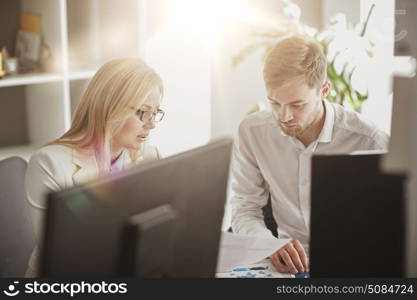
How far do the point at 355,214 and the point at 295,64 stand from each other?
97 cm

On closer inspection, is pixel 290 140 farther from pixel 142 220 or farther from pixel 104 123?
pixel 142 220

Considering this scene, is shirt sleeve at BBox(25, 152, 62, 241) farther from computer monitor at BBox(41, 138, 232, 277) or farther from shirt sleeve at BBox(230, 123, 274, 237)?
computer monitor at BBox(41, 138, 232, 277)

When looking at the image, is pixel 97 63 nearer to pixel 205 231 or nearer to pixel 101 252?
pixel 205 231

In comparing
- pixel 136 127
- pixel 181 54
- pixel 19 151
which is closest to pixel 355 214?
pixel 136 127

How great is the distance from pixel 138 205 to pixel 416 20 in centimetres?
47

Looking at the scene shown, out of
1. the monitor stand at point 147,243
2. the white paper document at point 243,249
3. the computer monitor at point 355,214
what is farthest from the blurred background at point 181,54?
the monitor stand at point 147,243

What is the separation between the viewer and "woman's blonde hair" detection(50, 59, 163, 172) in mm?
1922

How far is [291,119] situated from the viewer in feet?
6.84

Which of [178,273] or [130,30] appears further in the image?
[130,30]

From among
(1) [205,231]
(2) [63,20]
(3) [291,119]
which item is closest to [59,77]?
(2) [63,20]

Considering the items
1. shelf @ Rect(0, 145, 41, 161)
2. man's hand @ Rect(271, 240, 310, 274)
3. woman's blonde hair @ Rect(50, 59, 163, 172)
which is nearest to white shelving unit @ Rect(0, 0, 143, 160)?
shelf @ Rect(0, 145, 41, 161)

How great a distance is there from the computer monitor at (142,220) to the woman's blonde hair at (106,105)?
740 mm

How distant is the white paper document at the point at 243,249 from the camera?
1.65 meters

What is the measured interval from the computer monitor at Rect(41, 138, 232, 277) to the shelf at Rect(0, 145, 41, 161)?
6.07 feet
